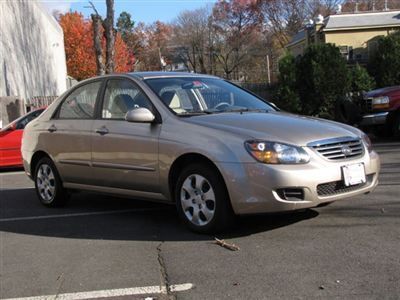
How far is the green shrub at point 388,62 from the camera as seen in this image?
23.3 m

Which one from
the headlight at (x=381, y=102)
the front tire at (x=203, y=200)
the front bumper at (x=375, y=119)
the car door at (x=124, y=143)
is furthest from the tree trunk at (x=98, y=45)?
the front tire at (x=203, y=200)

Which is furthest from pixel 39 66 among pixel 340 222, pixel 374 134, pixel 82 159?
pixel 340 222

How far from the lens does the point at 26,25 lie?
26297 mm

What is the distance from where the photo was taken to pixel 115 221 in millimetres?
6613

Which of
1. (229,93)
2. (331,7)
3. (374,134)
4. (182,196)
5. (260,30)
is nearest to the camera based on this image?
(182,196)

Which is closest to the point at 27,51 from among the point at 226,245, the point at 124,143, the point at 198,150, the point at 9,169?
the point at 9,169

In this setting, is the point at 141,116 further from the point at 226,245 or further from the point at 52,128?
the point at 52,128

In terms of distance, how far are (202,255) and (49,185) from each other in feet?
10.8

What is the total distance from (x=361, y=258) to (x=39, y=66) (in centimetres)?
2680

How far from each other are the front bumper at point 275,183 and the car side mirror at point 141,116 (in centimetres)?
104

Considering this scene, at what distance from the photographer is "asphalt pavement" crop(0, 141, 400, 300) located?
4207 mm

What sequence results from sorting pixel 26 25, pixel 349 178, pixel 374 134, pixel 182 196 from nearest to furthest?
pixel 349 178, pixel 182 196, pixel 374 134, pixel 26 25

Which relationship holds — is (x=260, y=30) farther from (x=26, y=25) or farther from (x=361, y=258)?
(x=361, y=258)

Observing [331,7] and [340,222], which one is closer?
[340,222]
